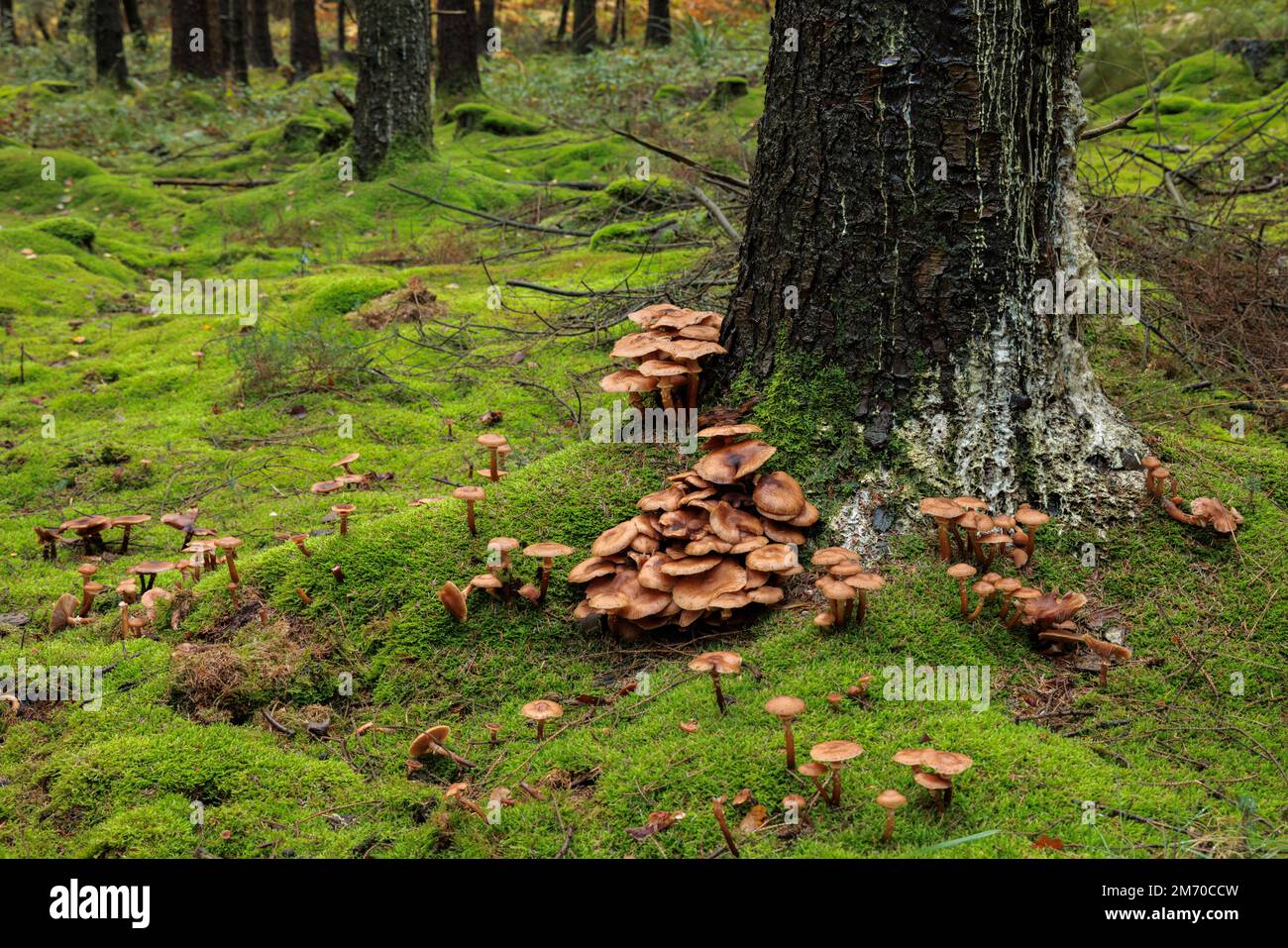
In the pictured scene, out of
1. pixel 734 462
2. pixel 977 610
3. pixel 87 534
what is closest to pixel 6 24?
pixel 87 534

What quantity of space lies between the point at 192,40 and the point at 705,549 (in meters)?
24.3

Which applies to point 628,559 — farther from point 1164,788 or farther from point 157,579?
point 157,579

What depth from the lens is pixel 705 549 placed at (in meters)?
3.56

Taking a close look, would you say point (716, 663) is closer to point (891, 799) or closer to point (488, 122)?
point (891, 799)

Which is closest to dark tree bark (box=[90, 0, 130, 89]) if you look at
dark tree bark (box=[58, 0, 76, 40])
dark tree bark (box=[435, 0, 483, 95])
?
dark tree bark (box=[435, 0, 483, 95])

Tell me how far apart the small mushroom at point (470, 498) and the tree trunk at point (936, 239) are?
1.40m

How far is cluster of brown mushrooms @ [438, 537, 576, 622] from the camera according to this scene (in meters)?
3.87

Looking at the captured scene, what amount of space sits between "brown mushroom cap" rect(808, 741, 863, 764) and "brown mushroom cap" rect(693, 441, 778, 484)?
129 centimetres

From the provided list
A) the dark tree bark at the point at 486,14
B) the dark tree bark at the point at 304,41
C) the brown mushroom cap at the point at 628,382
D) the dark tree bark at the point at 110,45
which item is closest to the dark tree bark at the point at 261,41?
the dark tree bark at the point at 304,41

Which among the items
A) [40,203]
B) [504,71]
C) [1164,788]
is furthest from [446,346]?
[504,71]

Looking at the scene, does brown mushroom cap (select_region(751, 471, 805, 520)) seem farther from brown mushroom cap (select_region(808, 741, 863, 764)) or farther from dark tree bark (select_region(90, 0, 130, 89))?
dark tree bark (select_region(90, 0, 130, 89))

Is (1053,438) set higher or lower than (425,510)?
higher

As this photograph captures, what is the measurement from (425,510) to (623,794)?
6.17 ft

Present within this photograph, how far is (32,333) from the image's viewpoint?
859cm
